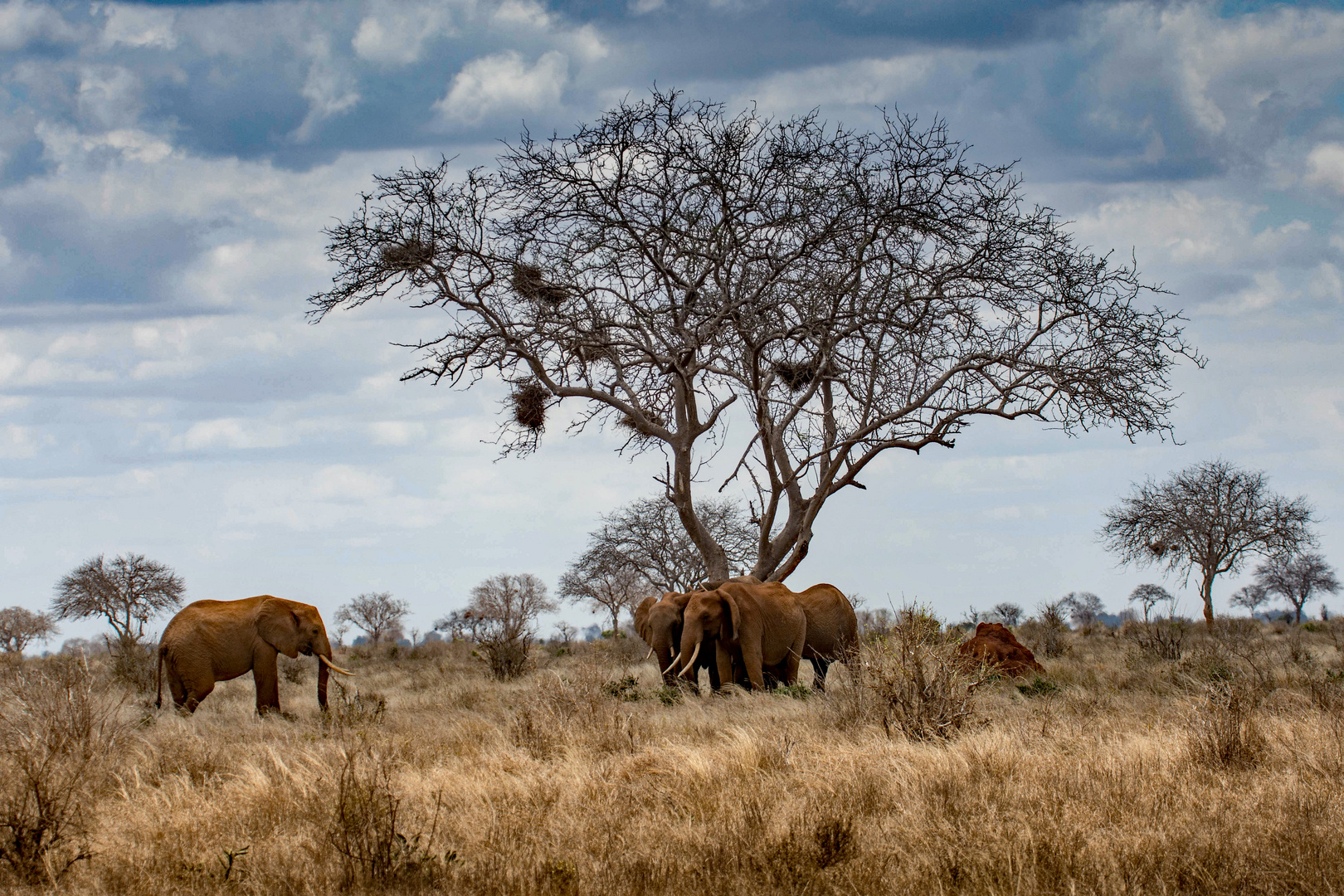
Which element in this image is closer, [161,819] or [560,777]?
[161,819]

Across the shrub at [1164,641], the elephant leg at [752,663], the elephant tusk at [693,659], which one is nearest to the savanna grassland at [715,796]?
the elephant tusk at [693,659]

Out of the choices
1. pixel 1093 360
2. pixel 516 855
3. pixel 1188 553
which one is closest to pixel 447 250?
pixel 1093 360

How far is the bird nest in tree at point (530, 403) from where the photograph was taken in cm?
1575

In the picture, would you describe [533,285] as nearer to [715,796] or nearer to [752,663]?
[752,663]

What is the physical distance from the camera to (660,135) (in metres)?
15.2

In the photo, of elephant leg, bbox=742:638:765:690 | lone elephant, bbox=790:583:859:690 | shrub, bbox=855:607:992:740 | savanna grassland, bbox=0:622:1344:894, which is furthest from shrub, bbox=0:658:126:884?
lone elephant, bbox=790:583:859:690

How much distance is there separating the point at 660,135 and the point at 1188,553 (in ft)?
112

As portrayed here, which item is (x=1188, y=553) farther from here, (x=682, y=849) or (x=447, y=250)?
(x=682, y=849)

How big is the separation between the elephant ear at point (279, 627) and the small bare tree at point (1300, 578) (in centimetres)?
6138

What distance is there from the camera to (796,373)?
54.6 feet

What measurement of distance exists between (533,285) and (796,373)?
4344mm

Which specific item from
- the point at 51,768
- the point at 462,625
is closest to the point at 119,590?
the point at 462,625

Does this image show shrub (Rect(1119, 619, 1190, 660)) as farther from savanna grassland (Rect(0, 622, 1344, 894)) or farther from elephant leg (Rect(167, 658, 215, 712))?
elephant leg (Rect(167, 658, 215, 712))

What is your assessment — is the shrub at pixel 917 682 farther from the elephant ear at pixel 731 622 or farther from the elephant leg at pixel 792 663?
the elephant leg at pixel 792 663
